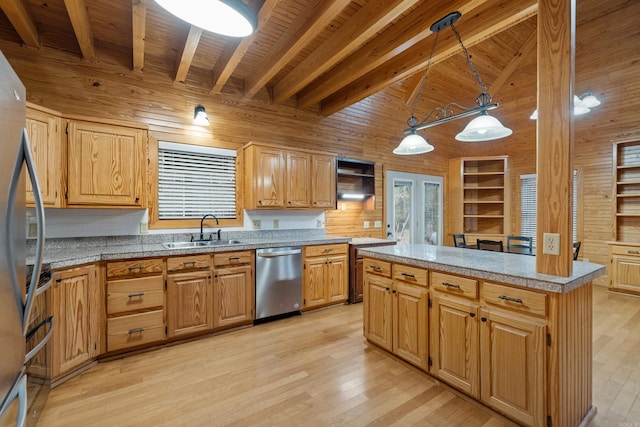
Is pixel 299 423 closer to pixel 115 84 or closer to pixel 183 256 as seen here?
pixel 183 256

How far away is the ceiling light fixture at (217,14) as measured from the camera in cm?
132

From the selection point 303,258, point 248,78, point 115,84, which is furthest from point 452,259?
point 115,84

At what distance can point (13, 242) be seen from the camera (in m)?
1.12

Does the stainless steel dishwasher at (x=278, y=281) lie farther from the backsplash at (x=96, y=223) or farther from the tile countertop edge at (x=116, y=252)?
the backsplash at (x=96, y=223)

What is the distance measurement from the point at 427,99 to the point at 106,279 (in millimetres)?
5690

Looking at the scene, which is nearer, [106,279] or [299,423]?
[299,423]

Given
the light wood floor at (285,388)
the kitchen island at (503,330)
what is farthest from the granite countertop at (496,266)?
the light wood floor at (285,388)

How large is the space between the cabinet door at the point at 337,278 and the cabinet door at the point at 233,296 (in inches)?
43.7

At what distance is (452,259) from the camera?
7.42 ft

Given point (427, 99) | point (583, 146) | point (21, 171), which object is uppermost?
point (427, 99)

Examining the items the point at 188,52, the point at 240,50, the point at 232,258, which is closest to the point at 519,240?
the point at 232,258

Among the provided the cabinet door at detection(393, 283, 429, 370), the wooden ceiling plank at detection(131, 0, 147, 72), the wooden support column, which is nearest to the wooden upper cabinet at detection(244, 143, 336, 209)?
the wooden ceiling plank at detection(131, 0, 147, 72)

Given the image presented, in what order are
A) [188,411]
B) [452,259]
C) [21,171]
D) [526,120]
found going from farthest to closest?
[526,120] < [452,259] < [188,411] < [21,171]

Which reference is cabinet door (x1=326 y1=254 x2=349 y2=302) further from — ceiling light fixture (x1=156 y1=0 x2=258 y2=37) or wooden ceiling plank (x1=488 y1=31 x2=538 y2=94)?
wooden ceiling plank (x1=488 y1=31 x2=538 y2=94)
